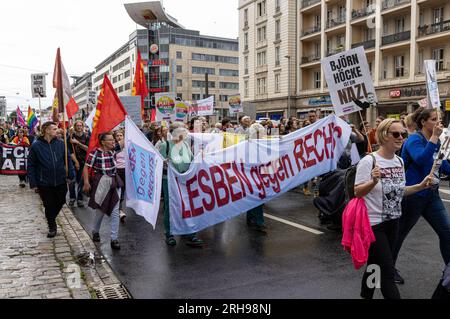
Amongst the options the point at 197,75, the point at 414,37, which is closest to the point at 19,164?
the point at 414,37

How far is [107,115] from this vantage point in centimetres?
649

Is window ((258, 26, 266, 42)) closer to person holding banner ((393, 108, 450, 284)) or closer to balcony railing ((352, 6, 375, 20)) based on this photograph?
balcony railing ((352, 6, 375, 20))

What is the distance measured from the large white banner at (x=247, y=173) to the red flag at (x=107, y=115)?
1332mm

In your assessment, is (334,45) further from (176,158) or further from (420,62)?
(176,158)

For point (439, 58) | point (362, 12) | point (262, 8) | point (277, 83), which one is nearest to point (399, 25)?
point (362, 12)

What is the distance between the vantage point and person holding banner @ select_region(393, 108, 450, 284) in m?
4.15

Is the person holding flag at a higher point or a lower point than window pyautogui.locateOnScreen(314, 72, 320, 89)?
lower

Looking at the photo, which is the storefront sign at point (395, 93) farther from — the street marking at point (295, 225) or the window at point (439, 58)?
the street marking at point (295, 225)

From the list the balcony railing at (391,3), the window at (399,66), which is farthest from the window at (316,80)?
the balcony railing at (391,3)

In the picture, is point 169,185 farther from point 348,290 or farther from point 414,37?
point 414,37

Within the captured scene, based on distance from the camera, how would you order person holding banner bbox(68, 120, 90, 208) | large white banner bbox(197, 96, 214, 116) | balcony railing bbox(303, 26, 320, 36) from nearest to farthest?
1. person holding banner bbox(68, 120, 90, 208)
2. large white banner bbox(197, 96, 214, 116)
3. balcony railing bbox(303, 26, 320, 36)

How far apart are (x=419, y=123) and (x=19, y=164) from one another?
10.9 metres

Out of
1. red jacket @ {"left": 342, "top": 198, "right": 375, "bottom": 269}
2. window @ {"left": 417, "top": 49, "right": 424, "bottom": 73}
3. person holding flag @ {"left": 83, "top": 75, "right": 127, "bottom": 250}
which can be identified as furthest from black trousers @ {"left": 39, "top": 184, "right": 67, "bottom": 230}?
window @ {"left": 417, "top": 49, "right": 424, "bottom": 73}

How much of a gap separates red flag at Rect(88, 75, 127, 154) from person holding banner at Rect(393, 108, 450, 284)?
4.13 m
